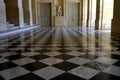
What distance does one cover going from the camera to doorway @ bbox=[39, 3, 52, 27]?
1329cm

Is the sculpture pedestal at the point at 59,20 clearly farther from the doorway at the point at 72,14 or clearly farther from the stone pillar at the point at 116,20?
the stone pillar at the point at 116,20

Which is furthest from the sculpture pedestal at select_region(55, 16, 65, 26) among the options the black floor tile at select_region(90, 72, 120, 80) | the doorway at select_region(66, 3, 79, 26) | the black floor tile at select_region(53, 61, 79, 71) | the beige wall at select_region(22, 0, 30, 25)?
the black floor tile at select_region(90, 72, 120, 80)

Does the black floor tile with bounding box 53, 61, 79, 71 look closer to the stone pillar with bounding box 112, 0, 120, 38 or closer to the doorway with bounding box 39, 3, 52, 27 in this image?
the stone pillar with bounding box 112, 0, 120, 38

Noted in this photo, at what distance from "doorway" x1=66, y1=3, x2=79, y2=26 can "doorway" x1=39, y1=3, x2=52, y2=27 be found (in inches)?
63.3

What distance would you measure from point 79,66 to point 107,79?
0.51m

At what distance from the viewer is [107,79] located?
1.65 m

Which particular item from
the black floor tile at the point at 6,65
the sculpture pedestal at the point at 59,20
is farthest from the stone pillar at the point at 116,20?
the sculpture pedestal at the point at 59,20

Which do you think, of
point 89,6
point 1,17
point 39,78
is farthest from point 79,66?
point 89,6

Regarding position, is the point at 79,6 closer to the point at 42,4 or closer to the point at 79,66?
the point at 42,4

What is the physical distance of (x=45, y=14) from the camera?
43.9 ft

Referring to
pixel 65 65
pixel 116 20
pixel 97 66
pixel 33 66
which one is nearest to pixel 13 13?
pixel 116 20

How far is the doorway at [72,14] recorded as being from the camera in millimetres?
13273

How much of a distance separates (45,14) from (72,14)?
239 cm

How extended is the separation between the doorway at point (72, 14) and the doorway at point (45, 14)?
63.3 inches
